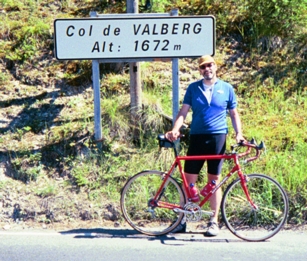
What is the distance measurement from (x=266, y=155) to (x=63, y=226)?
257cm

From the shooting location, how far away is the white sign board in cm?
637

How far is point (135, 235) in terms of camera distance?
18.0 ft

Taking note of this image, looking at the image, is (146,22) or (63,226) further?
(146,22)

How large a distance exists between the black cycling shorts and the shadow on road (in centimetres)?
66

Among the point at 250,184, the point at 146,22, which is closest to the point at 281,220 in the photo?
the point at 250,184

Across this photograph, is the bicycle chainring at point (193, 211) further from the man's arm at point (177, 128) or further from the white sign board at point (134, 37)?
the white sign board at point (134, 37)

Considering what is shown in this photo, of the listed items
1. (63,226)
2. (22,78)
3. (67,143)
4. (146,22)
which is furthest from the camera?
(22,78)

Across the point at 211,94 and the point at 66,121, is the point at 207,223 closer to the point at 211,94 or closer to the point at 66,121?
the point at 211,94

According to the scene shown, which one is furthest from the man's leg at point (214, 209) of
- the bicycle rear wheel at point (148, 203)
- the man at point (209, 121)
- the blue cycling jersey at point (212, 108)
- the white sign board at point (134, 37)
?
the white sign board at point (134, 37)

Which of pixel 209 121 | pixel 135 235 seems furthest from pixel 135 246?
pixel 209 121

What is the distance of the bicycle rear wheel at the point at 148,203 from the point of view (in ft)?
18.1

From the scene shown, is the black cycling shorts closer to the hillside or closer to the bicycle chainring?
the bicycle chainring

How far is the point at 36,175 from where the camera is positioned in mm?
6438

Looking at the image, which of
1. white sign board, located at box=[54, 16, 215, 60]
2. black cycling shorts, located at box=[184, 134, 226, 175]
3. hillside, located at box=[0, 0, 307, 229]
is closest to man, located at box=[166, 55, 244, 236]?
black cycling shorts, located at box=[184, 134, 226, 175]
